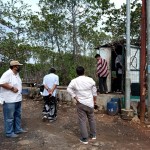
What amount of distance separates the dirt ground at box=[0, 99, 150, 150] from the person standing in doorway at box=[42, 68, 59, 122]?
28cm

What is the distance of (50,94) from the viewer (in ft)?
28.7

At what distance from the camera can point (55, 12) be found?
14.7 m

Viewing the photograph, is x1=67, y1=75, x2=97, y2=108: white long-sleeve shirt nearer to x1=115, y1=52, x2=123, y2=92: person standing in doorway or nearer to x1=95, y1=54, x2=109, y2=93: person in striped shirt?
x1=95, y1=54, x2=109, y2=93: person in striped shirt

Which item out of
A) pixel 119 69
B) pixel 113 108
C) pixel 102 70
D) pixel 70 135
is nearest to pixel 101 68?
pixel 102 70

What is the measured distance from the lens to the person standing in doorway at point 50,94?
342 inches

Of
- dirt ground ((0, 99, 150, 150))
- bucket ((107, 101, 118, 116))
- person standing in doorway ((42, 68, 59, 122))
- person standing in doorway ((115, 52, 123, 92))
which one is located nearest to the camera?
dirt ground ((0, 99, 150, 150))

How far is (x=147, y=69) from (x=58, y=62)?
6888 mm

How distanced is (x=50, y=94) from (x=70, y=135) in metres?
1.73

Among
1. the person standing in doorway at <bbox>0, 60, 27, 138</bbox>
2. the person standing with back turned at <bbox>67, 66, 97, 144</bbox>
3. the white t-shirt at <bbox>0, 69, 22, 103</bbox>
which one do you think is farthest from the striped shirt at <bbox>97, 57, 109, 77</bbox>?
the white t-shirt at <bbox>0, 69, 22, 103</bbox>

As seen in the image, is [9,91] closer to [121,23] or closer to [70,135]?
[70,135]

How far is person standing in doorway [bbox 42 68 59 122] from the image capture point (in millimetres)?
8688

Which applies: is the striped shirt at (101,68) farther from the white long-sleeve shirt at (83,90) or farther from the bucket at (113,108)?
the white long-sleeve shirt at (83,90)

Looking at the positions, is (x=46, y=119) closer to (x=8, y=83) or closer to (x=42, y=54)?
(x=8, y=83)

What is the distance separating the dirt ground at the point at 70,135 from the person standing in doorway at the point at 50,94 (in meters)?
0.28
